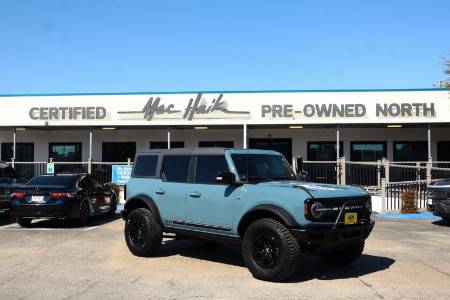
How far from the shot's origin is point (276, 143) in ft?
78.3

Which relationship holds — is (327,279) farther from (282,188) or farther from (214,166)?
(214,166)

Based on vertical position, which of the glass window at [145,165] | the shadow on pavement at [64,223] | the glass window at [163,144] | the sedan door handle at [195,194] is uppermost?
the glass window at [163,144]

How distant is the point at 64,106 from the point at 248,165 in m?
16.8

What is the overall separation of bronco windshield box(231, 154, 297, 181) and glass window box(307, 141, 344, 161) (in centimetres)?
1541

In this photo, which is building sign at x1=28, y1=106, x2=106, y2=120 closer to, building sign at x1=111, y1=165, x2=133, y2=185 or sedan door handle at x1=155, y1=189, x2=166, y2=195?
building sign at x1=111, y1=165, x2=133, y2=185

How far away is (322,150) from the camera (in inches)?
928

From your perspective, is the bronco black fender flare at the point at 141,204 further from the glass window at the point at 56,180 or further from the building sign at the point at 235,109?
the building sign at the point at 235,109

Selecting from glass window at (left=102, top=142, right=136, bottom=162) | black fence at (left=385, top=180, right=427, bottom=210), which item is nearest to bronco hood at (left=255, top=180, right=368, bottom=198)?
black fence at (left=385, top=180, right=427, bottom=210)

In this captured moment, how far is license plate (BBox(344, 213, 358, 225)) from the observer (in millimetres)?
6789

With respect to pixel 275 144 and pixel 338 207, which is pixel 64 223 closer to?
pixel 338 207

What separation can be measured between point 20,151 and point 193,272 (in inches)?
832

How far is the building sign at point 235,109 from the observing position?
822 inches

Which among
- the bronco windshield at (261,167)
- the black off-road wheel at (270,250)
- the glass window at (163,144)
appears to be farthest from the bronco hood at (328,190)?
the glass window at (163,144)

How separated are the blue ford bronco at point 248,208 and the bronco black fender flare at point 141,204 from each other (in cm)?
2
